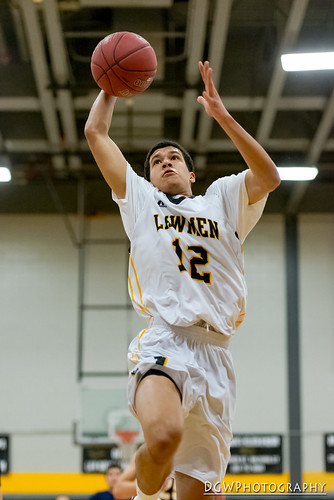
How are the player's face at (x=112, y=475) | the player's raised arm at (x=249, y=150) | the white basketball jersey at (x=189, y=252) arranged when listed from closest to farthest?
the white basketball jersey at (x=189, y=252) < the player's raised arm at (x=249, y=150) < the player's face at (x=112, y=475)

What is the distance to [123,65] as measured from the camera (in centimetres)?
439

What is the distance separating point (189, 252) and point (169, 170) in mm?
639

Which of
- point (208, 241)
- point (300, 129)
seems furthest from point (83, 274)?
point (208, 241)

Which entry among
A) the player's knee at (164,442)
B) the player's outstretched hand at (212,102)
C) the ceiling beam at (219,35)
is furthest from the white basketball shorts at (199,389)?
the ceiling beam at (219,35)

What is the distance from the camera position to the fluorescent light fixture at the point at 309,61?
9.92m

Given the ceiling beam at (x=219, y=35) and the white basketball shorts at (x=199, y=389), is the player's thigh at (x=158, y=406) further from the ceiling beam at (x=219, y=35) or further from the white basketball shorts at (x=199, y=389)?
the ceiling beam at (x=219, y=35)

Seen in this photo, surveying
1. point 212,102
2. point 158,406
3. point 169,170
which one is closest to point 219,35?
point 169,170

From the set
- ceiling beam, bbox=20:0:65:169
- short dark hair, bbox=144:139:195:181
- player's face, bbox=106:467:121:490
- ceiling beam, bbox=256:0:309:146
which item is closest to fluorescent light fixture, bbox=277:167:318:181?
ceiling beam, bbox=256:0:309:146

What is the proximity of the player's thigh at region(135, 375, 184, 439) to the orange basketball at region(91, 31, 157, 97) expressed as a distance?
→ 1.81 meters

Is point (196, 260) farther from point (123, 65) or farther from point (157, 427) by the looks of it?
point (123, 65)

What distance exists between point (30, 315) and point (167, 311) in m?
12.4

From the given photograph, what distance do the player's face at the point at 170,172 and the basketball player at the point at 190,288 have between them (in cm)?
2

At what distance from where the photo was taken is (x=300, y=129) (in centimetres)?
1412

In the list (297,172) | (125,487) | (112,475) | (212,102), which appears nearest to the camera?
(212,102)
